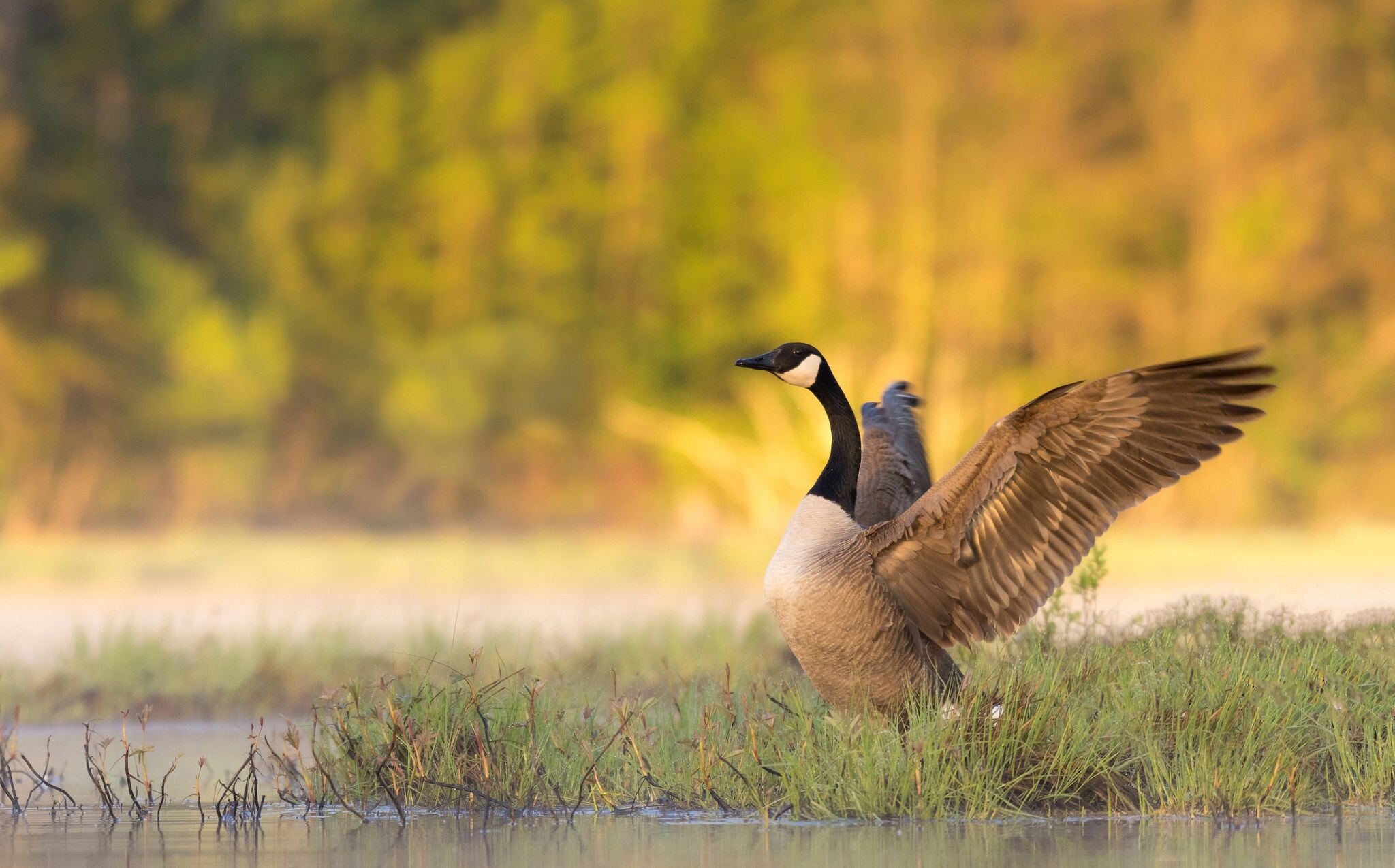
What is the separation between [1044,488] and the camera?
6.84 metres

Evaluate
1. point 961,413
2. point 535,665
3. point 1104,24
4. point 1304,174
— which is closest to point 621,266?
point 961,413

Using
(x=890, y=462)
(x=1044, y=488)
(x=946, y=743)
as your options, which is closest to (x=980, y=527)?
(x=1044, y=488)

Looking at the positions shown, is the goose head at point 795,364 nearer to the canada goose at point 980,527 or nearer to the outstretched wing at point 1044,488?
the canada goose at point 980,527

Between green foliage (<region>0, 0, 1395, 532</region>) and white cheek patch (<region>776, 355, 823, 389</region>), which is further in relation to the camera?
green foliage (<region>0, 0, 1395, 532</region>)

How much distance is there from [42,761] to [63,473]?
19.3m

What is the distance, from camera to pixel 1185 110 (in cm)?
2617

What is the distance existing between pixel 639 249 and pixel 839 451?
21444 mm

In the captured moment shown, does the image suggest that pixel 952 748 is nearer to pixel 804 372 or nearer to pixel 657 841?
pixel 657 841

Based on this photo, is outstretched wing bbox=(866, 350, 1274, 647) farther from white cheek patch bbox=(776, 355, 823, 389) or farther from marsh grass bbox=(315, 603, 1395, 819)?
white cheek patch bbox=(776, 355, 823, 389)

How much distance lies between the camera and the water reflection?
555 centimetres

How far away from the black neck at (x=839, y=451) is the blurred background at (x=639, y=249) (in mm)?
16434

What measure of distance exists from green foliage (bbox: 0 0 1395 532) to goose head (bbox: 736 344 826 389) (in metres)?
17.4

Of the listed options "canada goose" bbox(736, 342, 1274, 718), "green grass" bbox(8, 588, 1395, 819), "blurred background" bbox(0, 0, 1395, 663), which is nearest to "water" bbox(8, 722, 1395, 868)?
"green grass" bbox(8, 588, 1395, 819)

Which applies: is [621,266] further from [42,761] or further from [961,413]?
[42,761]
